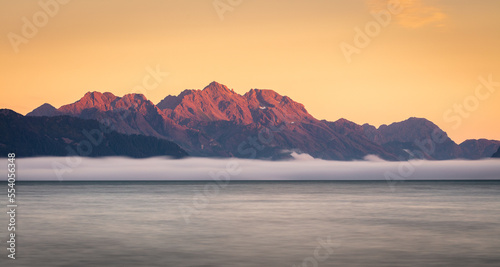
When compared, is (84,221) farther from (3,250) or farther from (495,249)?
(495,249)

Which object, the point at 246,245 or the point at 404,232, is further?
the point at 404,232

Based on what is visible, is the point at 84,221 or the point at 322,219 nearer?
the point at 84,221

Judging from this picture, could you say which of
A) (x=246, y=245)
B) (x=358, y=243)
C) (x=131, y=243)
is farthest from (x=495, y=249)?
(x=131, y=243)

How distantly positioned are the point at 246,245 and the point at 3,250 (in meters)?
22.9

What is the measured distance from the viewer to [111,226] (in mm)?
78875

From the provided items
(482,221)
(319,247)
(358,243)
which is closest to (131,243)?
(319,247)

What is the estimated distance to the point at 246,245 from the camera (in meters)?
59.7

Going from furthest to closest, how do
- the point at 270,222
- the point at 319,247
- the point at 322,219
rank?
1. the point at 322,219
2. the point at 270,222
3. the point at 319,247

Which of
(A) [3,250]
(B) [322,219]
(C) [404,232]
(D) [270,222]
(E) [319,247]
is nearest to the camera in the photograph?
(A) [3,250]

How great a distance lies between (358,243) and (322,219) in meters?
32.2

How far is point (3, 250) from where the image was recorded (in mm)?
53031

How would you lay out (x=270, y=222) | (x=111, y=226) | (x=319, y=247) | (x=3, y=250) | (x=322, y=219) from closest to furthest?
1. (x=3, y=250)
2. (x=319, y=247)
3. (x=111, y=226)
4. (x=270, y=222)
5. (x=322, y=219)

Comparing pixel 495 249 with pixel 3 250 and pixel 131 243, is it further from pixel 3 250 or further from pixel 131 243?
pixel 3 250

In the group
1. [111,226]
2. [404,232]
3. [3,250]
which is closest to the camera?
[3,250]
